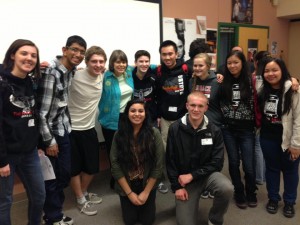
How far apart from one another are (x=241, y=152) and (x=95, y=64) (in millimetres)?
1453

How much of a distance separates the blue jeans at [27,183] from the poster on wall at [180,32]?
2.55m

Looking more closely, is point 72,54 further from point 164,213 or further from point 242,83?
point 164,213

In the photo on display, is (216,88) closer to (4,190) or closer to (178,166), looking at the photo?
(178,166)

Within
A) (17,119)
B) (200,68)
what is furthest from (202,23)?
(17,119)

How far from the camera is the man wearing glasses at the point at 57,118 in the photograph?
72.5 inches

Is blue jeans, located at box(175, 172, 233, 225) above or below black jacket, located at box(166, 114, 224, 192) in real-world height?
below

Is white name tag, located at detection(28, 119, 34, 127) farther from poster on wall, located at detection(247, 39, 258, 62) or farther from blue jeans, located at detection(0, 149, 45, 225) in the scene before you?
poster on wall, located at detection(247, 39, 258, 62)

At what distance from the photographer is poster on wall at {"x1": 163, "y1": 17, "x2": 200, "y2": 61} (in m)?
3.73

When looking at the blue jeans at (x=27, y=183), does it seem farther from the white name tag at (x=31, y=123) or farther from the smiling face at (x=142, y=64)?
the smiling face at (x=142, y=64)

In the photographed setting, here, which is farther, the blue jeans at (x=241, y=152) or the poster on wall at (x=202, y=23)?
the poster on wall at (x=202, y=23)

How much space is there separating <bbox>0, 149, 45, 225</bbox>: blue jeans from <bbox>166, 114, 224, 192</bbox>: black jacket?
37.1 inches

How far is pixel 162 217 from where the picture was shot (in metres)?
2.35

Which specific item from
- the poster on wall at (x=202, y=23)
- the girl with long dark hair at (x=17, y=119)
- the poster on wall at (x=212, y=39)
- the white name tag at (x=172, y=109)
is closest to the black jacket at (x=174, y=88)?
the white name tag at (x=172, y=109)

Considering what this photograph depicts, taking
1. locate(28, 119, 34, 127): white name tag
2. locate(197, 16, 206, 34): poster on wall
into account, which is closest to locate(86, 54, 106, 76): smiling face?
locate(28, 119, 34, 127): white name tag
